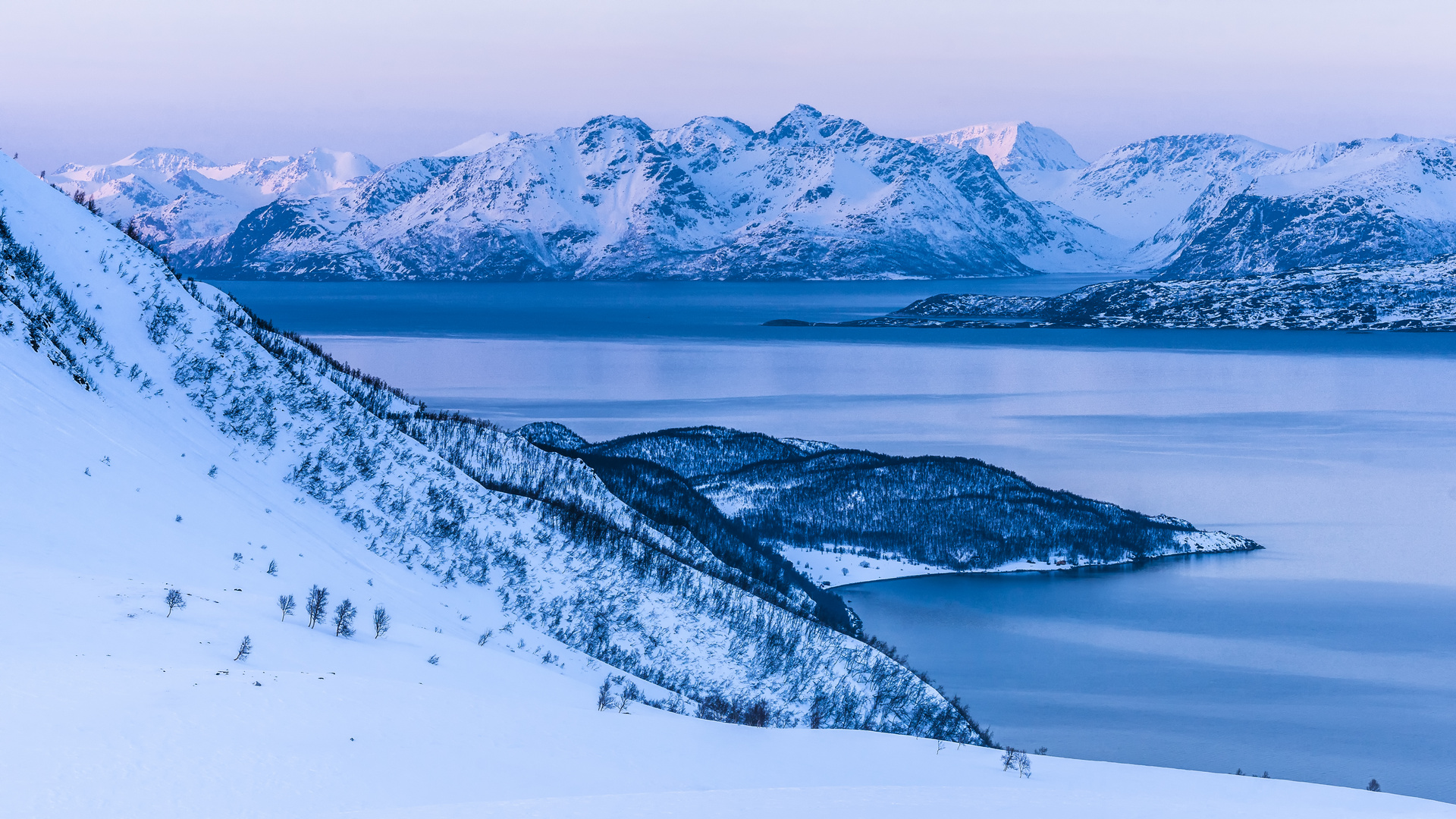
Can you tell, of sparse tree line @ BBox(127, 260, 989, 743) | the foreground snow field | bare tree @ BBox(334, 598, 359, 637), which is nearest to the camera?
the foreground snow field

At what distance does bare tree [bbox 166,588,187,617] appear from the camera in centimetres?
1964

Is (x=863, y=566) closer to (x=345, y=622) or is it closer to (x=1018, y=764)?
(x=1018, y=764)

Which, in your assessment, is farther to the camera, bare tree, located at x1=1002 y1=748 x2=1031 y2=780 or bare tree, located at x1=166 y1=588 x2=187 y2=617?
bare tree, located at x1=1002 y1=748 x2=1031 y2=780

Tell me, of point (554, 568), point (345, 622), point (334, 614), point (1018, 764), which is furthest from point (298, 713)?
point (554, 568)

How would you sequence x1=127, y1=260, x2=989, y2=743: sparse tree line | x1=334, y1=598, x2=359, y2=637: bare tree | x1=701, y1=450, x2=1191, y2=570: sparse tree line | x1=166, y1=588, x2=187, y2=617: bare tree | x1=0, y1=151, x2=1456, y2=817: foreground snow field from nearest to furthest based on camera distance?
x1=0, y1=151, x2=1456, y2=817: foreground snow field
x1=166, y1=588, x2=187, y2=617: bare tree
x1=334, y1=598, x2=359, y2=637: bare tree
x1=127, y1=260, x2=989, y2=743: sparse tree line
x1=701, y1=450, x2=1191, y2=570: sparse tree line

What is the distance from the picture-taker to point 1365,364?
17988cm

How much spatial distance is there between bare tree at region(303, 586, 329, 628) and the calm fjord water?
20.8 m

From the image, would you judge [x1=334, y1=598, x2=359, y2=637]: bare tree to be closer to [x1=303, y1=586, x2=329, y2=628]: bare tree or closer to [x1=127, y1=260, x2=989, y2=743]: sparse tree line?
[x1=303, y1=586, x2=329, y2=628]: bare tree

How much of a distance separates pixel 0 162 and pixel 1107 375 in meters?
143

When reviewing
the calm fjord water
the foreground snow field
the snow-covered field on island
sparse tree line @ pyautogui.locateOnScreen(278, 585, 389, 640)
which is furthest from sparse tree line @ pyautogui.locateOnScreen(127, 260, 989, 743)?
the snow-covered field on island

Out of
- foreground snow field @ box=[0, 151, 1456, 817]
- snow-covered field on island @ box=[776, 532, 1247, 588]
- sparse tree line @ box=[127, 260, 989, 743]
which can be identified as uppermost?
snow-covered field on island @ box=[776, 532, 1247, 588]

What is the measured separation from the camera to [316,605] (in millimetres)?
22141

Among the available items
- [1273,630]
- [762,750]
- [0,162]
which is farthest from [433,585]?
[1273,630]

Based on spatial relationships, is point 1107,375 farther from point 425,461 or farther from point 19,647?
point 19,647
